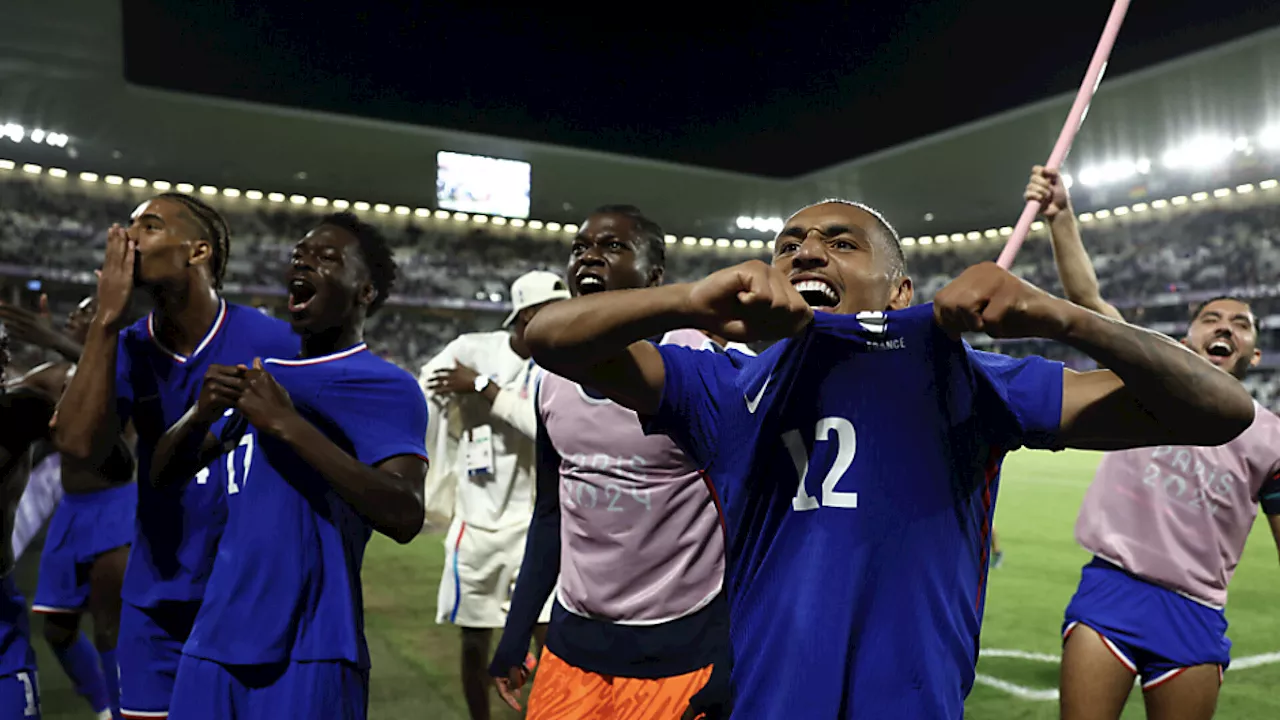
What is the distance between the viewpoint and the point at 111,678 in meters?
4.95

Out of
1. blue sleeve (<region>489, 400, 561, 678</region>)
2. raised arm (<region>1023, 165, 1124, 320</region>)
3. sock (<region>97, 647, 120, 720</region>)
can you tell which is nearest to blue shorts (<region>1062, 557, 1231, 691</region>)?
raised arm (<region>1023, 165, 1124, 320</region>)

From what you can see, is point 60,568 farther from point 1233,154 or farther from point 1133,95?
point 1233,154

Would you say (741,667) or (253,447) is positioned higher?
(253,447)

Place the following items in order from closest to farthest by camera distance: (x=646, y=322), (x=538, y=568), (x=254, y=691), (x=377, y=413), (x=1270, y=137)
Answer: (x=646, y=322), (x=254, y=691), (x=377, y=413), (x=538, y=568), (x=1270, y=137)

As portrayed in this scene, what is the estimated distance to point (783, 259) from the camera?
186 cm

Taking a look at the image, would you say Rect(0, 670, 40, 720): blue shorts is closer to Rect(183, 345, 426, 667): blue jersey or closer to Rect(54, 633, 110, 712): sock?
Rect(183, 345, 426, 667): blue jersey

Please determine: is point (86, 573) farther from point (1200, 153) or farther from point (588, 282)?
point (1200, 153)

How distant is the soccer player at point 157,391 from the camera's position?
2811mm

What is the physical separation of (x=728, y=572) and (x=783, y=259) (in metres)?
0.63

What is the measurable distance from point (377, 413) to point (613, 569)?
871 mm

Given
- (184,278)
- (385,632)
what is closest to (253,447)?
(184,278)

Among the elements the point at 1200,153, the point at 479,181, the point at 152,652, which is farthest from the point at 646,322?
the point at 1200,153

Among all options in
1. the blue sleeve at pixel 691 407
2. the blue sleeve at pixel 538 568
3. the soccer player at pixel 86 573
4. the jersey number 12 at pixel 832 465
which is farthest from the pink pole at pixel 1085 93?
the soccer player at pixel 86 573

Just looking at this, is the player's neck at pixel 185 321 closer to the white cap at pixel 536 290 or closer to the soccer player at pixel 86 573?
the white cap at pixel 536 290
